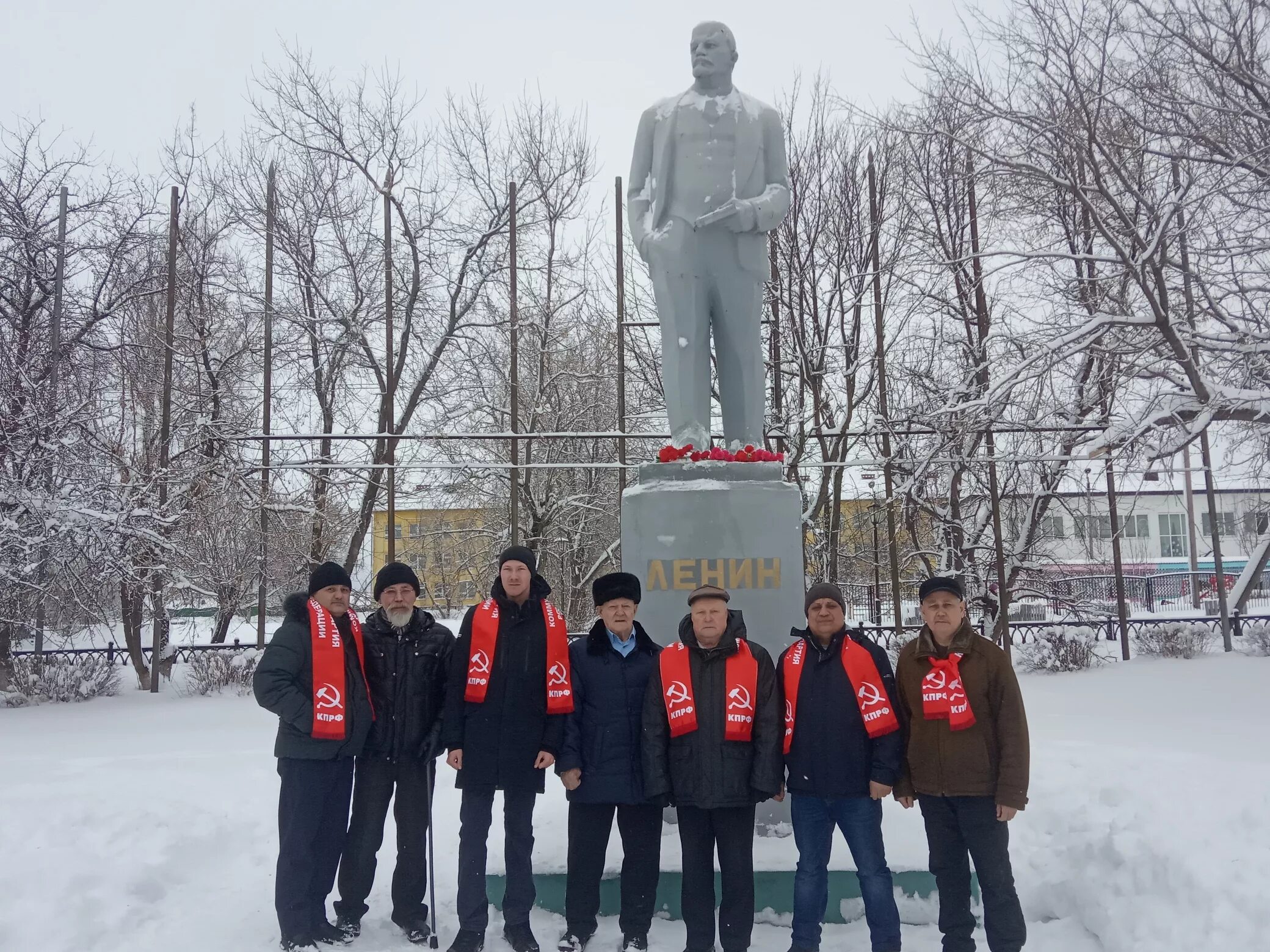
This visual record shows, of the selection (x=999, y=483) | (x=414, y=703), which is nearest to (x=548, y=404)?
(x=999, y=483)

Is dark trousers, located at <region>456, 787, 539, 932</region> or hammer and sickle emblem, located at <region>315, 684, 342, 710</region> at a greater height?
hammer and sickle emblem, located at <region>315, 684, 342, 710</region>

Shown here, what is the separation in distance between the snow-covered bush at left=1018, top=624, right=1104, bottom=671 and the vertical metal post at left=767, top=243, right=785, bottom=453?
156 inches

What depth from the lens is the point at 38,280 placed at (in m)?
10.4

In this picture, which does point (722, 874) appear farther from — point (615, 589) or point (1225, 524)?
point (1225, 524)

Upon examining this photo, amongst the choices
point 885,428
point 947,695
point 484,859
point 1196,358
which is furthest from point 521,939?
point 1196,358

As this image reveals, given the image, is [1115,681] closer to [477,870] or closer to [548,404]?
[477,870]

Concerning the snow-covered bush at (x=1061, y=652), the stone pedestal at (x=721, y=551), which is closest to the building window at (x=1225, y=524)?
the snow-covered bush at (x=1061, y=652)

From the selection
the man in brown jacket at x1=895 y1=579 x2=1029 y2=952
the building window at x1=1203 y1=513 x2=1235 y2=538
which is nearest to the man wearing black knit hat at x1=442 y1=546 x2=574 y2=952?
the man in brown jacket at x1=895 y1=579 x2=1029 y2=952

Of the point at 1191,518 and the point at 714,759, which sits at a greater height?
the point at 1191,518

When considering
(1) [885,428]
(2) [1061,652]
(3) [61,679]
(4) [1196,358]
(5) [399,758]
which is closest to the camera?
(5) [399,758]

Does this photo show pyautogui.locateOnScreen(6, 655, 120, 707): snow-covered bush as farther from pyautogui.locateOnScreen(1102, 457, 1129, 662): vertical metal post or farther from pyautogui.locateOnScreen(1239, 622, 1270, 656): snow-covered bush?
pyautogui.locateOnScreen(1239, 622, 1270, 656): snow-covered bush

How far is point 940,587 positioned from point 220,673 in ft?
31.5

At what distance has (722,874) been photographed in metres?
3.71

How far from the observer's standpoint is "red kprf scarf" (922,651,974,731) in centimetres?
352
